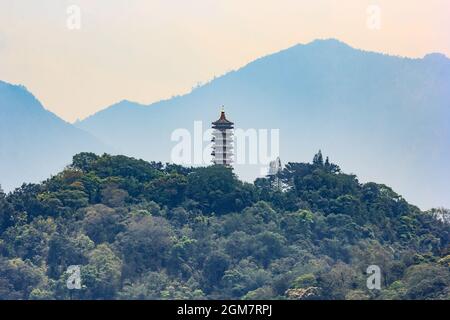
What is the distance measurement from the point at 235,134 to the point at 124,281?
20005 mm

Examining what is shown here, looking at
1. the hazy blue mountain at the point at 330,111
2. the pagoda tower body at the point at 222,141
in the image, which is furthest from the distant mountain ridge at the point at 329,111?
the pagoda tower body at the point at 222,141

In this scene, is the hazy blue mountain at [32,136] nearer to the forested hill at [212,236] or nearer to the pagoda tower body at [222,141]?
the pagoda tower body at [222,141]

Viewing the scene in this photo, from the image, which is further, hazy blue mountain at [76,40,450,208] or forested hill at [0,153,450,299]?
hazy blue mountain at [76,40,450,208]

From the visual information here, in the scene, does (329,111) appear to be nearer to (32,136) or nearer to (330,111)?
(330,111)

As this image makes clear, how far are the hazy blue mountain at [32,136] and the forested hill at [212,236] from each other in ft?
100

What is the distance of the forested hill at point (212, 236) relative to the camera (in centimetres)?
7531

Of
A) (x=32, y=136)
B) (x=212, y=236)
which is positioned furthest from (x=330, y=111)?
(x=212, y=236)

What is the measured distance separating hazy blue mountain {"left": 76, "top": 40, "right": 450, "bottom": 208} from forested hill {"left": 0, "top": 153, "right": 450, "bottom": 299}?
24.1 m

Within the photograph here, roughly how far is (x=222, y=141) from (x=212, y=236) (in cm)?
925

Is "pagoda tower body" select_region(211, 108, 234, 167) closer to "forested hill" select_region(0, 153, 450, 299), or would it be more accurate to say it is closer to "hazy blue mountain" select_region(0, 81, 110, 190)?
"forested hill" select_region(0, 153, 450, 299)

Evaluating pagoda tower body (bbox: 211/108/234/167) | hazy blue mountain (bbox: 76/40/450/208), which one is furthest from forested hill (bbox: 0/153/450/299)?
hazy blue mountain (bbox: 76/40/450/208)

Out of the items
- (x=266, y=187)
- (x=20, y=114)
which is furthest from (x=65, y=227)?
(x=20, y=114)

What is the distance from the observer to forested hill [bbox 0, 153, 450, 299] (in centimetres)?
7531

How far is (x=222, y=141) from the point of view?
93125mm
